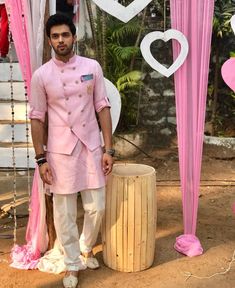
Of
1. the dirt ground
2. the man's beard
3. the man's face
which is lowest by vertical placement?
Answer: the dirt ground

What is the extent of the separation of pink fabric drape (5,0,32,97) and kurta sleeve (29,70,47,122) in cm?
38

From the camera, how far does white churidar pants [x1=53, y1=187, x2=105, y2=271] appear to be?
9.86 ft

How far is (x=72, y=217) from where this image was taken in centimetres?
305

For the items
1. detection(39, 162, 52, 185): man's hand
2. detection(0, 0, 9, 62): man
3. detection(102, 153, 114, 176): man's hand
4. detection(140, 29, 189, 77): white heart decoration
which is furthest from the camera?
detection(0, 0, 9, 62): man

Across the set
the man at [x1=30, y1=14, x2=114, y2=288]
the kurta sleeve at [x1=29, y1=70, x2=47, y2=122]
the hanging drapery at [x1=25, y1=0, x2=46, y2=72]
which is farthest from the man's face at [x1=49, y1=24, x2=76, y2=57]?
the hanging drapery at [x1=25, y1=0, x2=46, y2=72]

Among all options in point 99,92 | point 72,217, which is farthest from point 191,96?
point 72,217

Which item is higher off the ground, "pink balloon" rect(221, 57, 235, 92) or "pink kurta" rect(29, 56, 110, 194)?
"pink balloon" rect(221, 57, 235, 92)

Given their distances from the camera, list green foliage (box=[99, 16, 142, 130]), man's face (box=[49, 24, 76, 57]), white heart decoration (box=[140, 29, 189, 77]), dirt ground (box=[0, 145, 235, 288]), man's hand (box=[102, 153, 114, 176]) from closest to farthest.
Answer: man's face (box=[49, 24, 76, 57]), man's hand (box=[102, 153, 114, 176]), dirt ground (box=[0, 145, 235, 288]), white heart decoration (box=[140, 29, 189, 77]), green foliage (box=[99, 16, 142, 130])

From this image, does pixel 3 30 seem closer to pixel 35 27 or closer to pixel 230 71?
pixel 35 27

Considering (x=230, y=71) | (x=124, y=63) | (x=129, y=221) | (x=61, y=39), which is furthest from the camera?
(x=124, y=63)

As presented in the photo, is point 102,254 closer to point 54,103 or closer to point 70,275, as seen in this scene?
point 70,275

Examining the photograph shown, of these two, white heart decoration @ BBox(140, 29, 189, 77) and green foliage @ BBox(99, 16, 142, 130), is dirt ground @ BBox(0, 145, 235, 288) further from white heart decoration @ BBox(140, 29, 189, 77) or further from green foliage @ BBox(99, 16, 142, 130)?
white heart decoration @ BBox(140, 29, 189, 77)

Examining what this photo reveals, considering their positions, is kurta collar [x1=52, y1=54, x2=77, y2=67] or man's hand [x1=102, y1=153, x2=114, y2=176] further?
man's hand [x1=102, y1=153, x2=114, y2=176]

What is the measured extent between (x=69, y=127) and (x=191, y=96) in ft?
3.31
